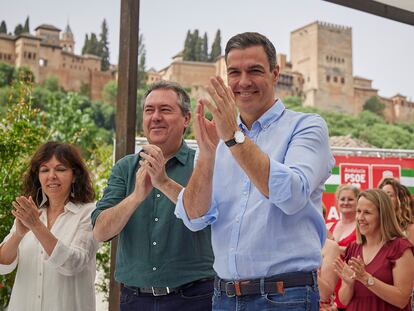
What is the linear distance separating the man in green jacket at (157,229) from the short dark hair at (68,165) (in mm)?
361

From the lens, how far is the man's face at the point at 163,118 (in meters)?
1.97

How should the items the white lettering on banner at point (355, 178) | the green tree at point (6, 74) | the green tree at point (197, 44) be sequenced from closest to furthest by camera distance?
the white lettering on banner at point (355, 178) < the green tree at point (6, 74) < the green tree at point (197, 44)

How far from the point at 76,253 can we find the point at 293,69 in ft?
205

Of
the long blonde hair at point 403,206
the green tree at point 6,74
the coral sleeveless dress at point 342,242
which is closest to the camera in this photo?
the coral sleeveless dress at point 342,242

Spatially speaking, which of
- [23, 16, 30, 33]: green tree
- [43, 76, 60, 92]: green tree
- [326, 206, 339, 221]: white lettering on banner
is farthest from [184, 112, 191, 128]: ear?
[23, 16, 30, 33]: green tree

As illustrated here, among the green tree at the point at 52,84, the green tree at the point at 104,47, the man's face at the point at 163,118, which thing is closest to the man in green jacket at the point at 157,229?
the man's face at the point at 163,118

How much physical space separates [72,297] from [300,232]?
41.1 inches

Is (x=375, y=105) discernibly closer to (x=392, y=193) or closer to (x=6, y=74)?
(x=6, y=74)

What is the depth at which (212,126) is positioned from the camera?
4.96ft

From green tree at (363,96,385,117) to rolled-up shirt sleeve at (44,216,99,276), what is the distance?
187ft

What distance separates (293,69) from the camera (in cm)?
6331

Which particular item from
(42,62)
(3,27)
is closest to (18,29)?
(3,27)

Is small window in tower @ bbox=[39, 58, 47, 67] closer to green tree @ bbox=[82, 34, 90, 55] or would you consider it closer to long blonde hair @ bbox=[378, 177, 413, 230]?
green tree @ bbox=[82, 34, 90, 55]

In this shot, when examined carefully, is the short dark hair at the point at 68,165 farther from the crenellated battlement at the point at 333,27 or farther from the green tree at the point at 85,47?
the crenellated battlement at the point at 333,27
